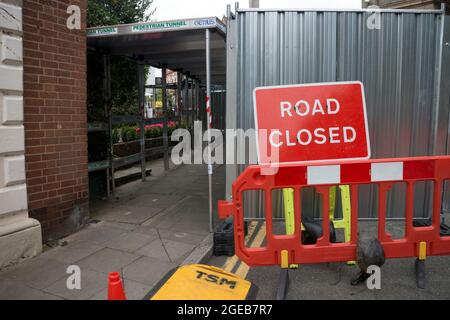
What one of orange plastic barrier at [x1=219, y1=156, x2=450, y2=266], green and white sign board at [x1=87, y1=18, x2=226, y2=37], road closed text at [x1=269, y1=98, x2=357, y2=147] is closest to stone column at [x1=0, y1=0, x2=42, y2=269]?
green and white sign board at [x1=87, y1=18, x2=226, y2=37]

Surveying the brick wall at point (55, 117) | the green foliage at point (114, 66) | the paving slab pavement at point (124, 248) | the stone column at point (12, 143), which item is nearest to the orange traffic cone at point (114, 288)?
the paving slab pavement at point (124, 248)

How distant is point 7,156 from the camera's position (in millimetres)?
4234

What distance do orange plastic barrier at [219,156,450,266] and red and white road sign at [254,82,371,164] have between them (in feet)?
2.15

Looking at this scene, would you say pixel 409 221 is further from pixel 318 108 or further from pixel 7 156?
pixel 7 156

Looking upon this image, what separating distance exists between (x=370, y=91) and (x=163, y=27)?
10.4 feet

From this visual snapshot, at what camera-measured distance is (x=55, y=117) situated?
16.3ft

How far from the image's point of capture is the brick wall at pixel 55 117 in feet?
15.2

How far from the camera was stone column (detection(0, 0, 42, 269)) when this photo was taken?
4148 millimetres

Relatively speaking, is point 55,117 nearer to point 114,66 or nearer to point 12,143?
point 12,143

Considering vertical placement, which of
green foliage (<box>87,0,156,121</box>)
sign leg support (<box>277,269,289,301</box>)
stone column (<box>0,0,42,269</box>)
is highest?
green foliage (<box>87,0,156,121</box>)

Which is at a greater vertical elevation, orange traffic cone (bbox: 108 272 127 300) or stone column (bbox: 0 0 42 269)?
stone column (bbox: 0 0 42 269)

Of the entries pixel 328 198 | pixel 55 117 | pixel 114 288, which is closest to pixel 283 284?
pixel 328 198

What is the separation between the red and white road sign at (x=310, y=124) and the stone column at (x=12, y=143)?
2.78m

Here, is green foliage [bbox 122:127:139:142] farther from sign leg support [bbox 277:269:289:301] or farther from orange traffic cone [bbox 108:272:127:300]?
orange traffic cone [bbox 108:272:127:300]
